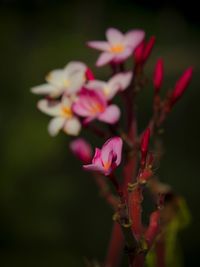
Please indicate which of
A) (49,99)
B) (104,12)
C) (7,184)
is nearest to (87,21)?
(104,12)

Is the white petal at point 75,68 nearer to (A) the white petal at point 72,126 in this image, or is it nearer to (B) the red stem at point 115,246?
(A) the white petal at point 72,126

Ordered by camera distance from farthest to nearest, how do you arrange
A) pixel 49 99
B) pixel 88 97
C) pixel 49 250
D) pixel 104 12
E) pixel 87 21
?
pixel 104 12, pixel 87 21, pixel 49 250, pixel 49 99, pixel 88 97

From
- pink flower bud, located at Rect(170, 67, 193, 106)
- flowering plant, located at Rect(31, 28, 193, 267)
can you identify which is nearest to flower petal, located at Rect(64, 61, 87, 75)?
Result: flowering plant, located at Rect(31, 28, 193, 267)

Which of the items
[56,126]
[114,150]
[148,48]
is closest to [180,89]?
[148,48]

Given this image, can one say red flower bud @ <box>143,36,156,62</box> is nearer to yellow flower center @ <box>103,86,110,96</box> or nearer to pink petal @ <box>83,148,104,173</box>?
yellow flower center @ <box>103,86,110,96</box>

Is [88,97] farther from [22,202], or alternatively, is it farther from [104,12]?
[104,12]

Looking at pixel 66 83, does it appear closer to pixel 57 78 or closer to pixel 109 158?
pixel 57 78

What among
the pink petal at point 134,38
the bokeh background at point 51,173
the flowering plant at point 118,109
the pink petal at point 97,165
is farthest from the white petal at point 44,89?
the bokeh background at point 51,173
